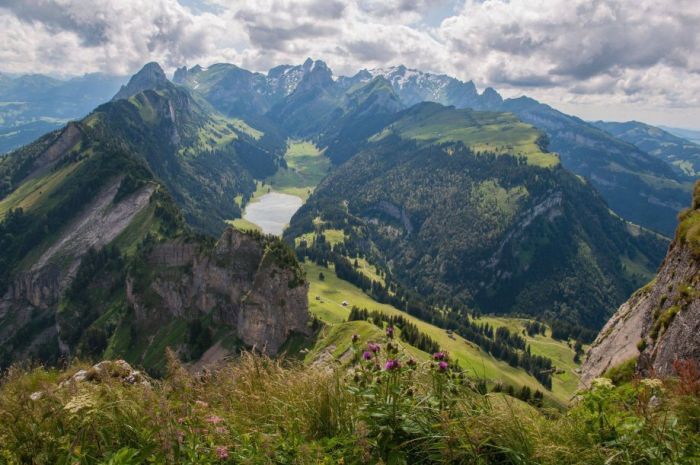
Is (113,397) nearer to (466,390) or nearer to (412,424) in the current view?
(412,424)

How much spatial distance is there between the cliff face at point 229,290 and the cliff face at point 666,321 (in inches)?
2766

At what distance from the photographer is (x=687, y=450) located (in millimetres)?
7066

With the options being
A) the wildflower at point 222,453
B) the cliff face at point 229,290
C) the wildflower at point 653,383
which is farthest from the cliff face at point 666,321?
the cliff face at point 229,290

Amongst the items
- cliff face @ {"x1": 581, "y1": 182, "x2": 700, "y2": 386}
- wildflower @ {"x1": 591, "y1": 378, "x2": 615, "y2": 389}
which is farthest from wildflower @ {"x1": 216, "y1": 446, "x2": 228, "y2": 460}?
cliff face @ {"x1": 581, "y1": 182, "x2": 700, "y2": 386}

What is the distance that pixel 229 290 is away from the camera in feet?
405

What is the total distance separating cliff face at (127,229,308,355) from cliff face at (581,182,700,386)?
230ft

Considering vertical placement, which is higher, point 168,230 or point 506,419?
point 506,419

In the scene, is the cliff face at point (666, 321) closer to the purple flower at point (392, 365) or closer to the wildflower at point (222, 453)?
the purple flower at point (392, 365)

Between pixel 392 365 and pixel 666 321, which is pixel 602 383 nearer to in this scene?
pixel 392 365

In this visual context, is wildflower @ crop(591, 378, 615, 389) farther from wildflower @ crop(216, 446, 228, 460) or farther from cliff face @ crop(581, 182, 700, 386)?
cliff face @ crop(581, 182, 700, 386)

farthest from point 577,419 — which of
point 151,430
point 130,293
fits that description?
point 130,293

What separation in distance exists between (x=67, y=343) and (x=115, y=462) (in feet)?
582

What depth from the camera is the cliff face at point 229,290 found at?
10781 centimetres

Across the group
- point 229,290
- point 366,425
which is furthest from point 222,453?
point 229,290
